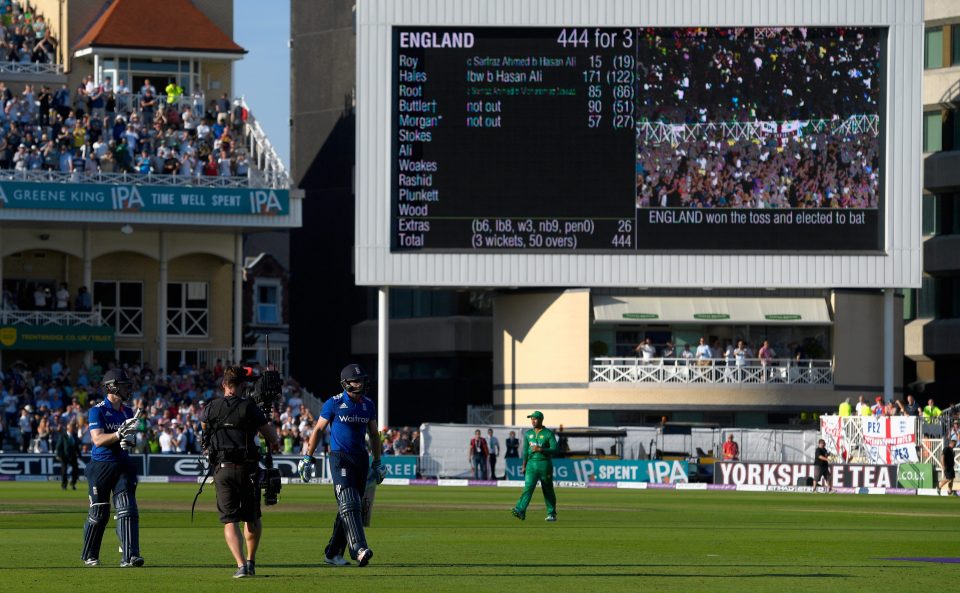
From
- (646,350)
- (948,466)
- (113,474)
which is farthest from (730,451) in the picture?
(113,474)

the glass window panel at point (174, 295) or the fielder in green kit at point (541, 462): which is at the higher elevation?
the glass window panel at point (174, 295)

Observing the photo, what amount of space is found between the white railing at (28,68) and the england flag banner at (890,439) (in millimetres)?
33236

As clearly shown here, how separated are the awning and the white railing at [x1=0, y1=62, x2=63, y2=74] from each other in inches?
876

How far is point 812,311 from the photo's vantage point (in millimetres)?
60344

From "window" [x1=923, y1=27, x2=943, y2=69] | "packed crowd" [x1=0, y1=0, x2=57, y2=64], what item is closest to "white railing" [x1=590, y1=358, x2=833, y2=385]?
"window" [x1=923, y1=27, x2=943, y2=69]

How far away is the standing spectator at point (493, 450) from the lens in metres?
51.1

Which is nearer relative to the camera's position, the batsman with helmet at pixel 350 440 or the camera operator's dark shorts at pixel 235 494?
the camera operator's dark shorts at pixel 235 494

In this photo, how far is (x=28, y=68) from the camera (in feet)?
217

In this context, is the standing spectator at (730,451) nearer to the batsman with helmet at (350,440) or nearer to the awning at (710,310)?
the awning at (710,310)

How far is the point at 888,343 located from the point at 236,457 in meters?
45.7

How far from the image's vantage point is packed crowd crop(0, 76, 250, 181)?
61500 millimetres

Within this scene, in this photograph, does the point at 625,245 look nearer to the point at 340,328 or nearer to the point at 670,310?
the point at 670,310

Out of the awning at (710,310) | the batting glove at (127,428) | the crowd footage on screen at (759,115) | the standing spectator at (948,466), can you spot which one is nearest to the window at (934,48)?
the awning at (710,310)

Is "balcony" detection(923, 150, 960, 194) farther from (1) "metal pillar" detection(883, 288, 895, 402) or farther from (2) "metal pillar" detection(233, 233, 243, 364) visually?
(2) "metal pillar" detection(233, 233, 243, 364)
